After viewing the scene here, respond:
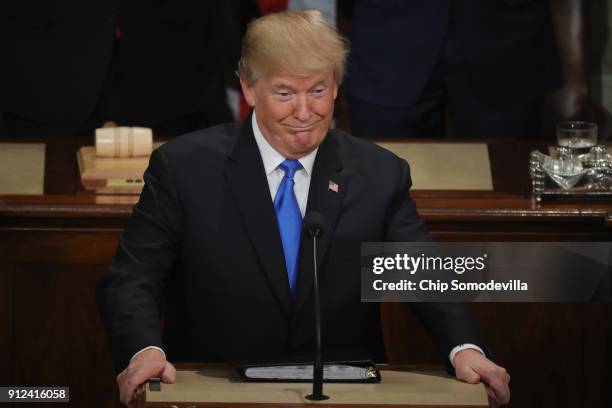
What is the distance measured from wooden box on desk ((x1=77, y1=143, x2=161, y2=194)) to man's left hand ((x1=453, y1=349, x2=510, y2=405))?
146 cm

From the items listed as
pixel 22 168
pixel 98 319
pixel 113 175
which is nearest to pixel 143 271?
pixel 98 319

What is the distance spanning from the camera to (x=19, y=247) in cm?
325

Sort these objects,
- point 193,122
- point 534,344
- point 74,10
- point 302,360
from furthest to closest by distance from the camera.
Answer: point 193,122, point 74,10, point 534,344, point 302,360

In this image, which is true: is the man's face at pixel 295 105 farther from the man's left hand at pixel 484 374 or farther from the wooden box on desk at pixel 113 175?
the wooden box on desk at pixel 113 175

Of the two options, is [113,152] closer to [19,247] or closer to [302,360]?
[19,247]

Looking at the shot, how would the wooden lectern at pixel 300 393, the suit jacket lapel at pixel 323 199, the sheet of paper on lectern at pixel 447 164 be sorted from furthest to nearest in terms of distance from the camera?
1. the sheet of paper on lectern at pixel 447 164
2. the suit jacket lapel at pixel 323 199
3. the wooden lectern at pixel 300 393

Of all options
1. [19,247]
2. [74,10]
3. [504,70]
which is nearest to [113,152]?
[19,247]

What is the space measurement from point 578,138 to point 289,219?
1.29 m

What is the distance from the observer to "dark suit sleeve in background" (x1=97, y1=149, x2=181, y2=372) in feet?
7.48

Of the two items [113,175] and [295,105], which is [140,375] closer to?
[295,105]

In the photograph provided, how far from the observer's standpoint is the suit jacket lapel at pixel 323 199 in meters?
2.43

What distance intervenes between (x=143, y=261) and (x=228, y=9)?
2123 millimetres

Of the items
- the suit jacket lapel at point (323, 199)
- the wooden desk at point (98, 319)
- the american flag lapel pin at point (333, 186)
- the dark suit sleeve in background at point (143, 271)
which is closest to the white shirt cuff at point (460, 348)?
the suit jacket lapel at point (323, 199)

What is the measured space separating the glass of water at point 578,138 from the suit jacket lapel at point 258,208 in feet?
4.12
